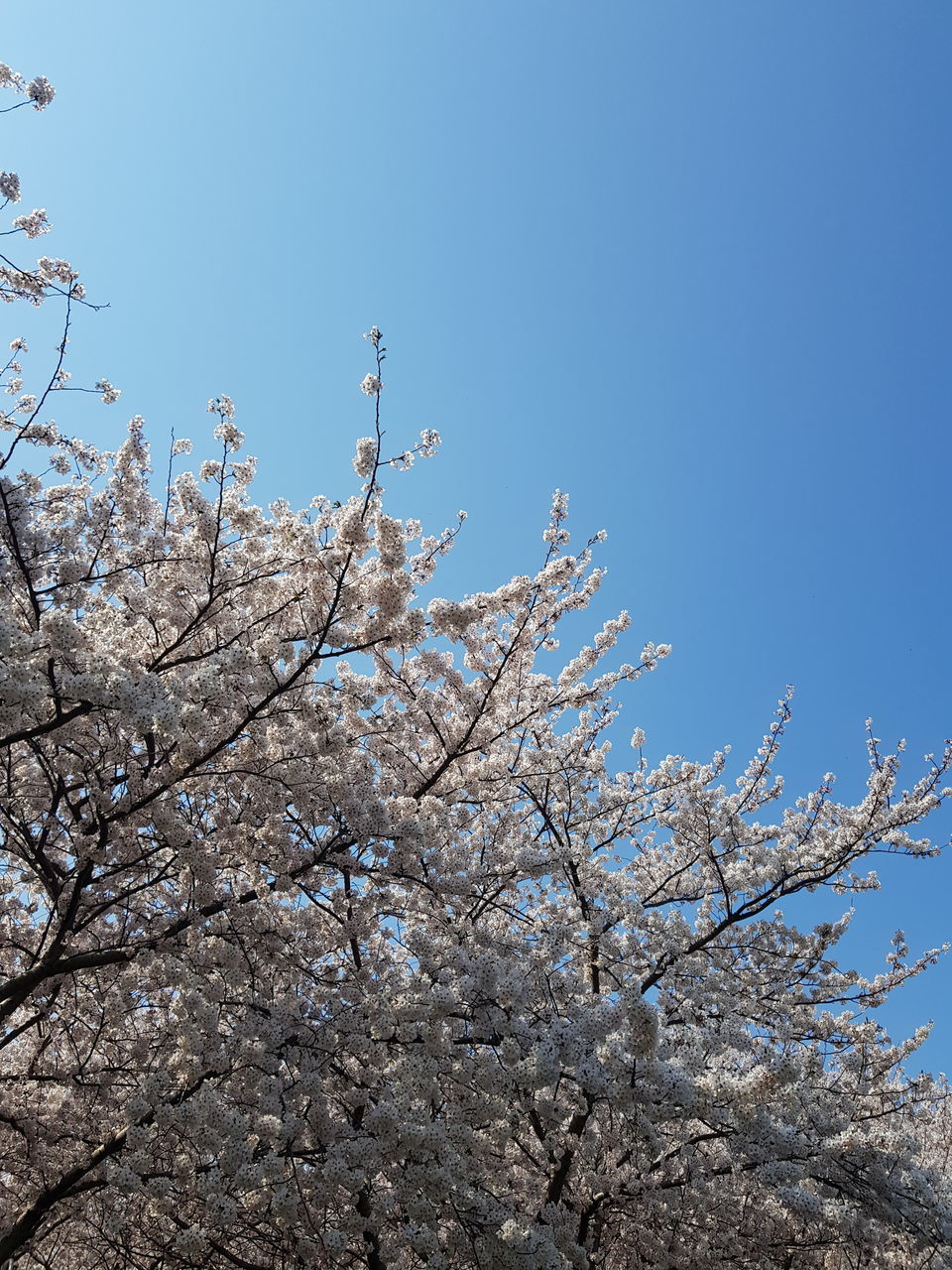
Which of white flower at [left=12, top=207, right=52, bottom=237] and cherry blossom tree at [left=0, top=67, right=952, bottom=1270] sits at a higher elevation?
white flower at [left=12, top=207, right=52, bottom=237]

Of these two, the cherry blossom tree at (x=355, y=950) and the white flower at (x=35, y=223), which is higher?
the white flower at (x=35, y=223)

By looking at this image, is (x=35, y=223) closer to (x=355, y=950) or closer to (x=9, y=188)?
(x=9, y=188)

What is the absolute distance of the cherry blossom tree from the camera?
5020mm

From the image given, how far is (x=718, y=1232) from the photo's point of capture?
8.37m

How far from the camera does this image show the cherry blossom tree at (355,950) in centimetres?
502

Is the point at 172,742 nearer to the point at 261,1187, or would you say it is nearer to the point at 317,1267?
the point at 261,1187

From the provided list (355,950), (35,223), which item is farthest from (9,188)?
(355,950)

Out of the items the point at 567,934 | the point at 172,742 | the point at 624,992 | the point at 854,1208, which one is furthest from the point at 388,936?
the point at 854,1208

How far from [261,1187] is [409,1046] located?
4.22ft

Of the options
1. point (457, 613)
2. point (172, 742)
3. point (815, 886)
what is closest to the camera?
point (172, 742)

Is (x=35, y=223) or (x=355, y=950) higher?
(x=35, y=223)

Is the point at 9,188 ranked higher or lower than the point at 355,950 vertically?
higher

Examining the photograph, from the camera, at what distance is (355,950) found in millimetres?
7055

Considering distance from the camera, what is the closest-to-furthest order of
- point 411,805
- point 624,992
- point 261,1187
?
point 624,992 → point 261,1187 → point 411,805
